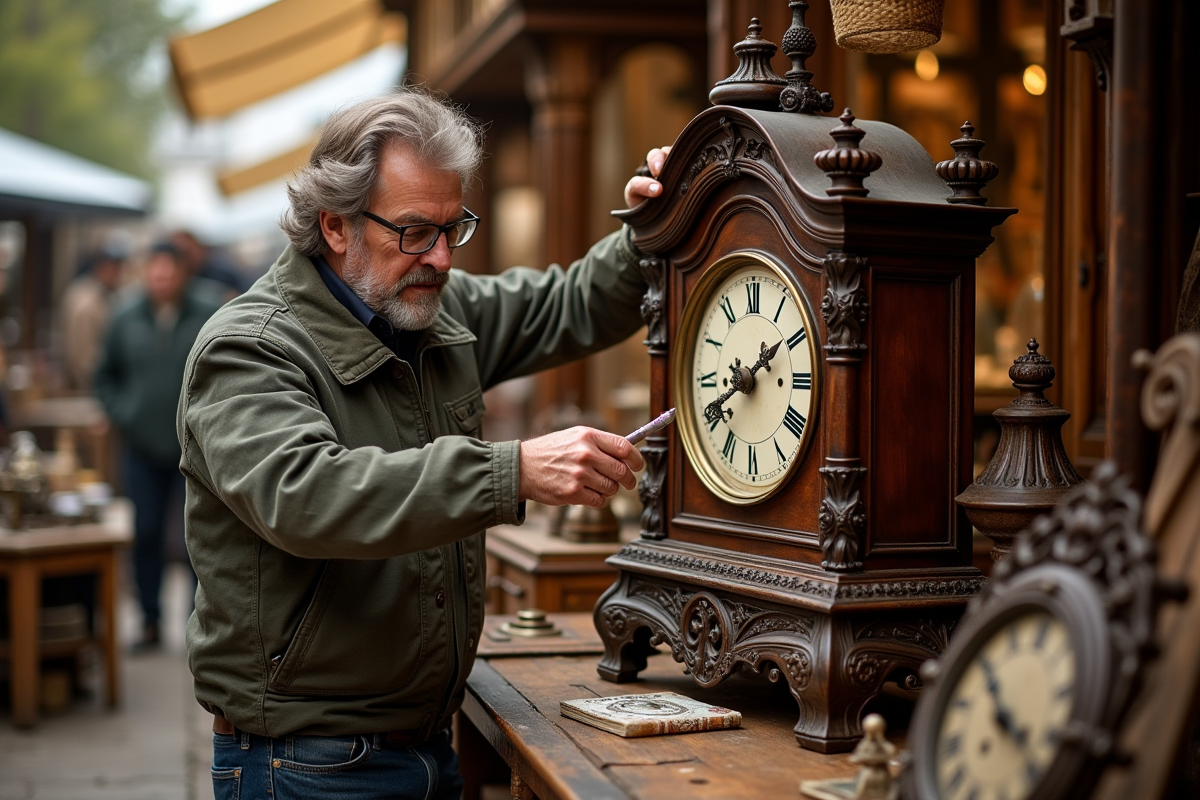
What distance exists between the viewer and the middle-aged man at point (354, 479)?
194 cm

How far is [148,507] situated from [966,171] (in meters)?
5.93

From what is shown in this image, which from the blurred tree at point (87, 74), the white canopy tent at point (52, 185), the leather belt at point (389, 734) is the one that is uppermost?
the blurred tree at point (87, 74)

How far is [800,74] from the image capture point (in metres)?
2.19

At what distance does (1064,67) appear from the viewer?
10.5 feet

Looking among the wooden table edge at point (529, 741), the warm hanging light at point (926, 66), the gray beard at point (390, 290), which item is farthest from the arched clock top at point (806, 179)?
the warm hanging light at point (926, 66)

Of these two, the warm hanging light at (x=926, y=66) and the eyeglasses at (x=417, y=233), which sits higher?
the warm hanging light at (x=926, y=66)

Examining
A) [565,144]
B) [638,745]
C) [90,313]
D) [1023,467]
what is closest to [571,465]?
[638,745]

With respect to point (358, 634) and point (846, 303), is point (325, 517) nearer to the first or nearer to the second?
point (358, 634)

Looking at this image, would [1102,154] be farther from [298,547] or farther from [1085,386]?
[298,547]

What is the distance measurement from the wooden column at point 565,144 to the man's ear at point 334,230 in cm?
345

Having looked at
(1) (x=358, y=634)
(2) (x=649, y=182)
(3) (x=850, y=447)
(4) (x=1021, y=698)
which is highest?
(2) (x=649, y=182)

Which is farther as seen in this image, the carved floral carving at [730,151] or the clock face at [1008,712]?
the carved floral carving at [730,151]

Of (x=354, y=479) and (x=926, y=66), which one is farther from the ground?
(x=926, y=66)

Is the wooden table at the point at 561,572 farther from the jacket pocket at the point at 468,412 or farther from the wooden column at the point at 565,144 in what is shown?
the wooden column at the point at 565,144
